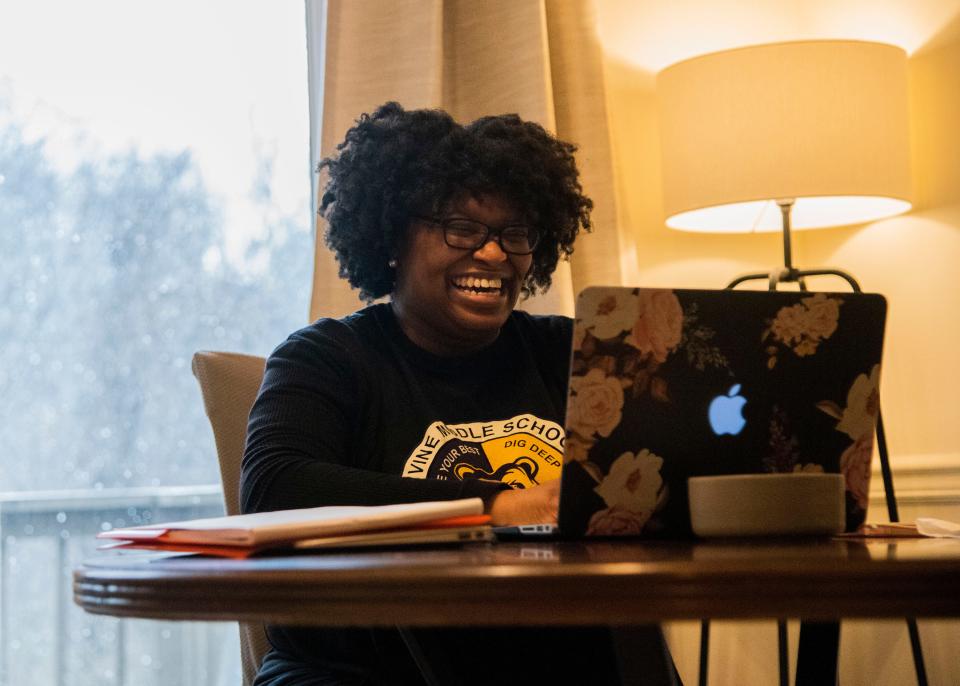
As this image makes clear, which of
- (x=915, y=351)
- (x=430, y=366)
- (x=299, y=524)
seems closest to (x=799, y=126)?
(x=915, y=351)

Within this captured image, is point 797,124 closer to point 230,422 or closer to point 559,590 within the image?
point 230,422

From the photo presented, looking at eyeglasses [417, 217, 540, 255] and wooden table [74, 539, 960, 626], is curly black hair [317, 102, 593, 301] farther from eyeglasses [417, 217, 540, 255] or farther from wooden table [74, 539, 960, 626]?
wooden table [74, 539, 960, 626]

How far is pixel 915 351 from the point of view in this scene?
250cm

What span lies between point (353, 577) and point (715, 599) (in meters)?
0.22

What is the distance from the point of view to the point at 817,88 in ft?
7.02

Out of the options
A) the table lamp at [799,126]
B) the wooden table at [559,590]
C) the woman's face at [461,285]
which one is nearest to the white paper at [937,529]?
the wooden table at [559,590]

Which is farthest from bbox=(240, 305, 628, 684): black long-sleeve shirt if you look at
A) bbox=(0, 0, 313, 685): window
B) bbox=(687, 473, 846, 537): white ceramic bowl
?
bbox=(0, 0, 313, 685): window

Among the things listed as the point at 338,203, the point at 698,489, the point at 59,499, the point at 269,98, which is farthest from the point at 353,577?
the point at 269,98

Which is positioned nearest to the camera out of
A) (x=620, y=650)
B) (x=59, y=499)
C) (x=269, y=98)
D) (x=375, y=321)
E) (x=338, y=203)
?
(x=620, y=650)

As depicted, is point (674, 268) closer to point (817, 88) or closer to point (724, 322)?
point (817, 88)

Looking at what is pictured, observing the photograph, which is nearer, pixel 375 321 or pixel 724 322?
pixel 724 322

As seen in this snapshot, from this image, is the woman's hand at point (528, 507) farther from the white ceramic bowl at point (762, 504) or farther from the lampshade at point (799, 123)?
the lampshade at point (799, 123)

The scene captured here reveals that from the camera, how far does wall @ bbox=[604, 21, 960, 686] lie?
7.98 ft

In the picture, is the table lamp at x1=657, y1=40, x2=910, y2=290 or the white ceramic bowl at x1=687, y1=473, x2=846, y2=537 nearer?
the white ceramic bowl at x1=687, y1=473, x2=846, y2=537
